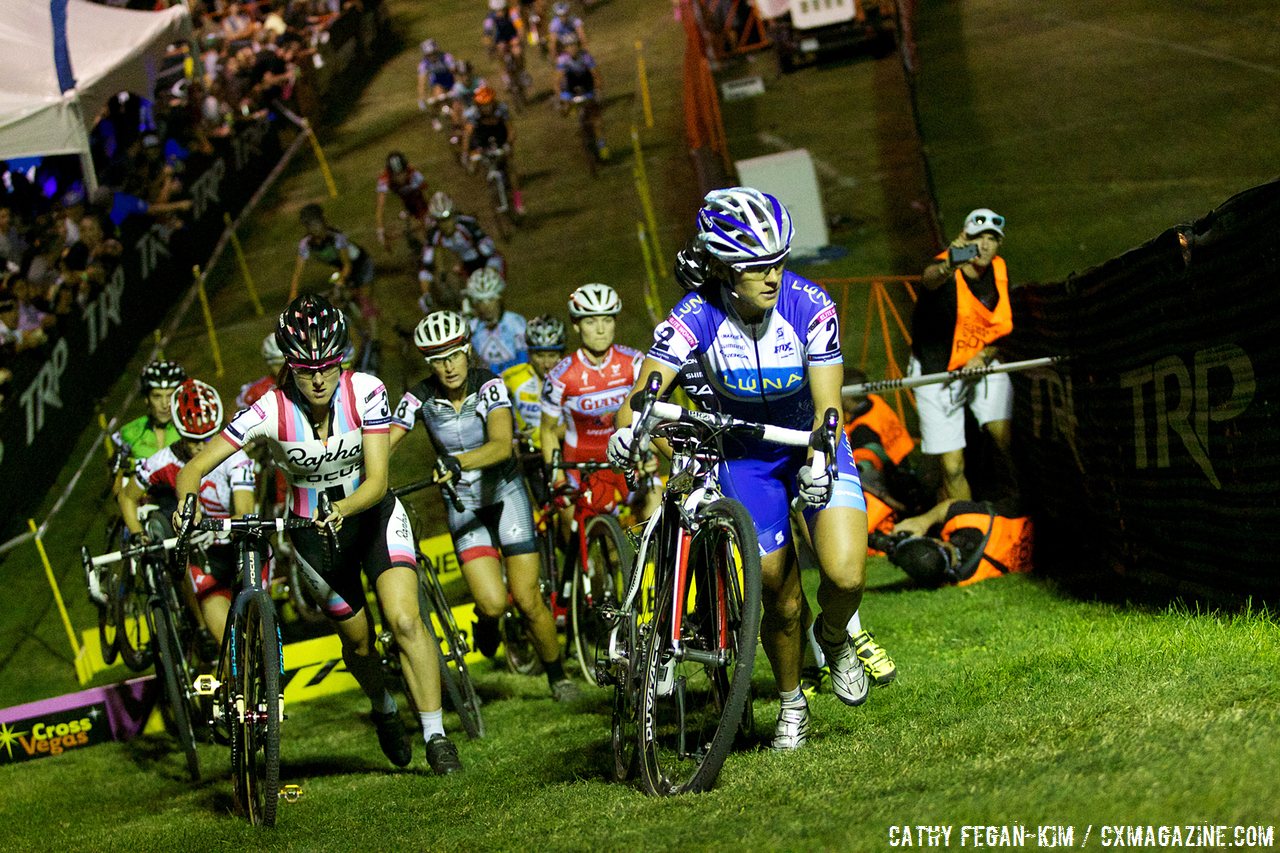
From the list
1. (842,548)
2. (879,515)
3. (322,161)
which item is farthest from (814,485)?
(322,161)

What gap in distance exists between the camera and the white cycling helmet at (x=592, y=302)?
9.21m

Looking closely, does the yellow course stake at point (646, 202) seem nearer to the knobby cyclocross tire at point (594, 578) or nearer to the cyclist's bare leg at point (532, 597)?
the knobby cyclocross tire at point (594, 578)

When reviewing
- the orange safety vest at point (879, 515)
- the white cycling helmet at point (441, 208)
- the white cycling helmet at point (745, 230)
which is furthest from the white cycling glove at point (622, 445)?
the white cycling helmet at point (441, 208)

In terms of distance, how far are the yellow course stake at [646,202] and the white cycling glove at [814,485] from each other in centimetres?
1451

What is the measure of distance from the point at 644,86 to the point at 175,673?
2408 centimetres

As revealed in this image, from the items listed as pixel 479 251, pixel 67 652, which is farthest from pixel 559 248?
pixel 67 652

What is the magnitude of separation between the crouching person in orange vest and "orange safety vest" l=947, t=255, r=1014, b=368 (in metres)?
1.21

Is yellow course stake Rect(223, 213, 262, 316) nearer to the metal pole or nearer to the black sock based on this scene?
the black sock

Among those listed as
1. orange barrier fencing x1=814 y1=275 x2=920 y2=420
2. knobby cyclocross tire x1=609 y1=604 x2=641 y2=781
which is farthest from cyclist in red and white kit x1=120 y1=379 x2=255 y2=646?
orange barrier fencing x1=814 y1=275 x2=920 y2=420

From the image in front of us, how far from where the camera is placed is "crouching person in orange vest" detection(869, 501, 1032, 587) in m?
9.27

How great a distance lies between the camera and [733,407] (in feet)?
19.2

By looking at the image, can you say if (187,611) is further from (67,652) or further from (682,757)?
(682,757)

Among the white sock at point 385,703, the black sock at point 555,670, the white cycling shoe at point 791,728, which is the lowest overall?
the black sock at point 555,670

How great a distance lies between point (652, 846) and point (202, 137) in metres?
23.3
